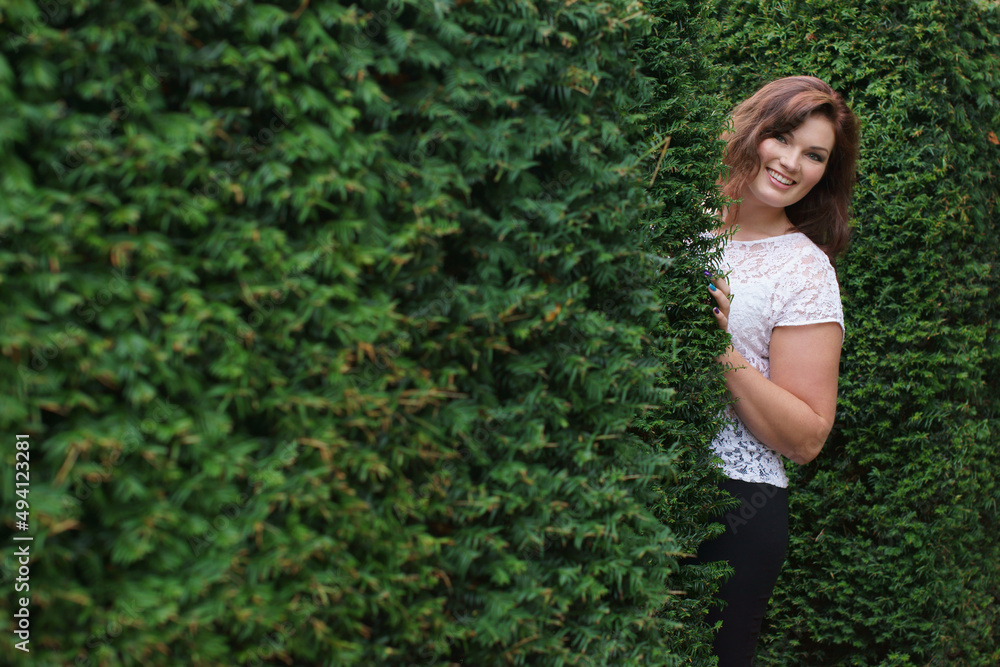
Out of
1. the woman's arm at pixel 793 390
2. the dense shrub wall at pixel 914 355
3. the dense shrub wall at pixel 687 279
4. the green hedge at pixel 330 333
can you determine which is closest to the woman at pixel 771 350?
the woman's arm at pixel 793 390

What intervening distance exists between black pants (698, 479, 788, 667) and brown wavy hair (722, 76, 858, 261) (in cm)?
117

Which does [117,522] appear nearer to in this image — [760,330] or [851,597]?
[760,330]

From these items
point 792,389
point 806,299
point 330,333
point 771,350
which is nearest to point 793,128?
point 806,299

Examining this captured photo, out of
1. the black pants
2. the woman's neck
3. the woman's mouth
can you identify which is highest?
the woman's mouth

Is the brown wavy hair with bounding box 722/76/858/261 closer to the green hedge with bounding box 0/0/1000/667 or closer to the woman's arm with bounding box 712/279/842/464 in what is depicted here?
the woman's arm with bounding box 712/279/842/464

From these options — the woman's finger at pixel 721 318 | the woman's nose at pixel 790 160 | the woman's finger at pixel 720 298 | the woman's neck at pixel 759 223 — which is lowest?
the woman's finger at pixel 721 318

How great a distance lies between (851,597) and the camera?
411 cm

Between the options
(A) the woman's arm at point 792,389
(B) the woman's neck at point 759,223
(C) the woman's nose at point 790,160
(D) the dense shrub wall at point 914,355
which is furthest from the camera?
(D) the dense shrub wall at point 914,355

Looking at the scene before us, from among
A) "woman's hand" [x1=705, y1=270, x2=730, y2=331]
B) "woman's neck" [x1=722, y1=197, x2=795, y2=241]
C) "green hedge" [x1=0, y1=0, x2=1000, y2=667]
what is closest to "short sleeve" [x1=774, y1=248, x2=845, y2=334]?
Answer: "woman's neck" [x1=722, y1=197, x2=795, y2=241]

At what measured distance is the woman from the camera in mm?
2746

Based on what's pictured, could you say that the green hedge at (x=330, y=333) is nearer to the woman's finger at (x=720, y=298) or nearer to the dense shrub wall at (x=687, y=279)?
the dense shrub wall at (x=687, y=279)

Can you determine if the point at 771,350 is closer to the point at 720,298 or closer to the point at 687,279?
the point at 720,298

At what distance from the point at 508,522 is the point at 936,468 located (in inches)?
125

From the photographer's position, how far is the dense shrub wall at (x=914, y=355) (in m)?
3.78
